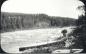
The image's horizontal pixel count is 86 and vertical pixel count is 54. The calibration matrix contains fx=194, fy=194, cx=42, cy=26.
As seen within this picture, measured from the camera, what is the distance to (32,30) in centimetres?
290

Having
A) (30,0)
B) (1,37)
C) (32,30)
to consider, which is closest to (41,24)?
(32,30)

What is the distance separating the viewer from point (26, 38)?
2.89m

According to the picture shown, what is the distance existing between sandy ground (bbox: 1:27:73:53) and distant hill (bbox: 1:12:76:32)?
0.24 feet

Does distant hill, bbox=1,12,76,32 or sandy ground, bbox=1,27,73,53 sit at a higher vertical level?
distant hill, bbox=1,12,76,32

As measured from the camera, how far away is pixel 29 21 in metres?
2.91

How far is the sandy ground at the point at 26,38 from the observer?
2873mm

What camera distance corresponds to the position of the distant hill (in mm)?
2869

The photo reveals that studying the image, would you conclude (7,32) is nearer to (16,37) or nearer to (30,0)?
(16,37)

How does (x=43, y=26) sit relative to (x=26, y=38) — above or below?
above

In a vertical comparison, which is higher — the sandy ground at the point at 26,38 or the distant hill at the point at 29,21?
the distant hill at the point at 29,21

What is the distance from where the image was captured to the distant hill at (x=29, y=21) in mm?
2869

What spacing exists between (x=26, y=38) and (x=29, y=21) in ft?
0.84

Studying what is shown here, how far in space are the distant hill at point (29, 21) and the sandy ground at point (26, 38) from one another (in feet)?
0.24

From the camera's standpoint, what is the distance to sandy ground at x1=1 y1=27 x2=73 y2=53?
2873mm
